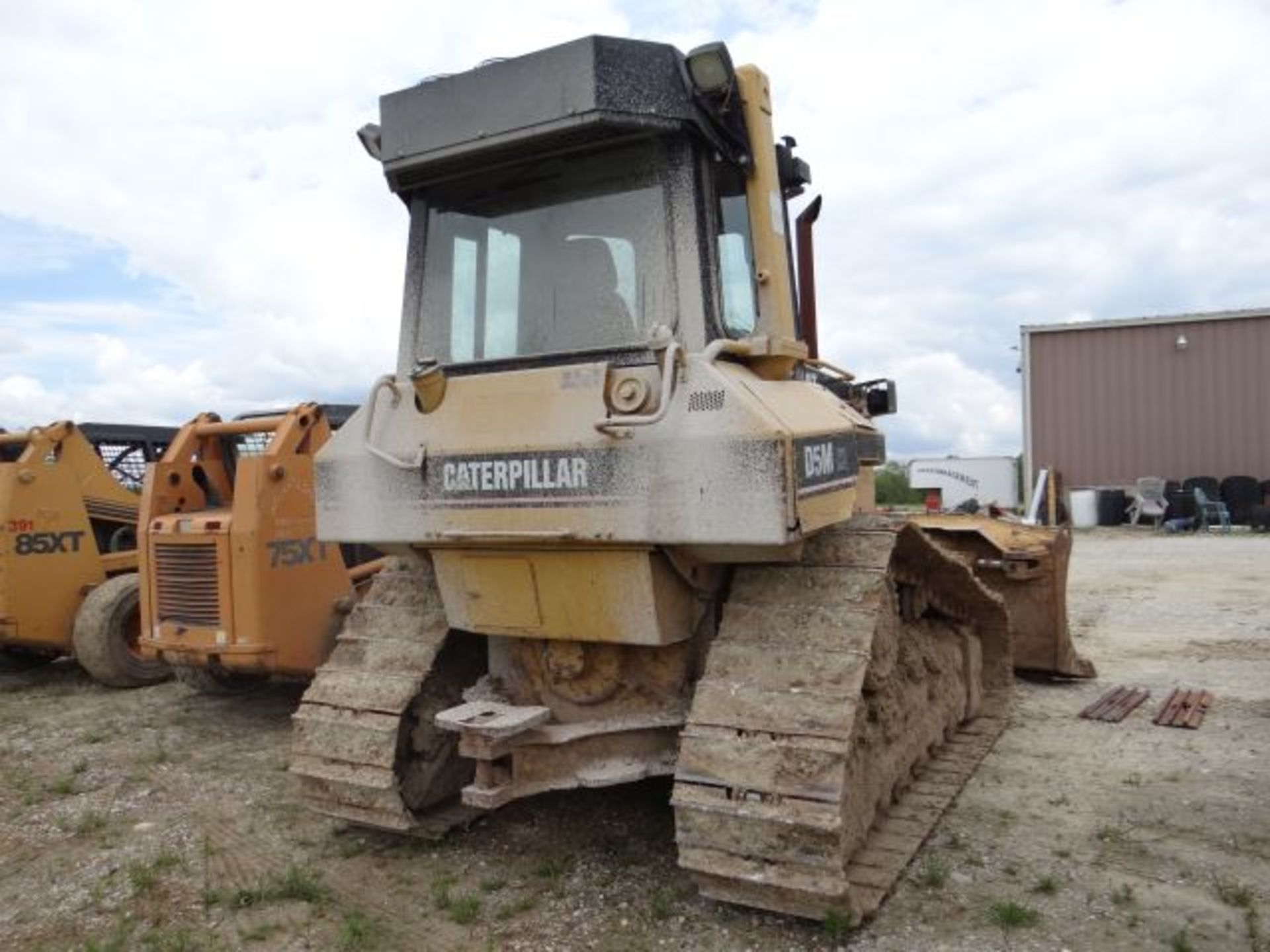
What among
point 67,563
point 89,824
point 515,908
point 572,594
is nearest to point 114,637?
point 67,563

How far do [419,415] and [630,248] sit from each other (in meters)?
0.96

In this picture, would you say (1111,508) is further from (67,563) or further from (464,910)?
(464,910)

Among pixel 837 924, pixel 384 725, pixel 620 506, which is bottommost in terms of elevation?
pixel 837 924

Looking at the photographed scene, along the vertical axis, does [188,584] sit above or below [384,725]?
above

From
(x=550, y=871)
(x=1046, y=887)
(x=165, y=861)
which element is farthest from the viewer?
(x=165, y=861)

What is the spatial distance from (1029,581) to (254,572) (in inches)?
188

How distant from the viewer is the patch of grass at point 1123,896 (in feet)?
11.7

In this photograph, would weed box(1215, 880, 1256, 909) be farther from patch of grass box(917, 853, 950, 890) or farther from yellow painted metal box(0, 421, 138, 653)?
yellow painted metal box(0, 421, 138, 653)

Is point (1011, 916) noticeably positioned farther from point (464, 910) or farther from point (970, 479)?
point (970, 479)

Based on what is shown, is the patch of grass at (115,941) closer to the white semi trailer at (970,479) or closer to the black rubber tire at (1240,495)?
the white semi trailer at (970,479)

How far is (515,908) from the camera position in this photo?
3.59 meters

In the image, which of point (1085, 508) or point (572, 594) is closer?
point (572, 594)

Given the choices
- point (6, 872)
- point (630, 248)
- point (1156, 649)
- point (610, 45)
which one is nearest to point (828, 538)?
point (630, 248)

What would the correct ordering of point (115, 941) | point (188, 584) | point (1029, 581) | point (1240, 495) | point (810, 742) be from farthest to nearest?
1. point (1240, 495)
2. point (1029, 581)
3. point (188, 584)
4. point (115, 941)
5. point (810, 742)
